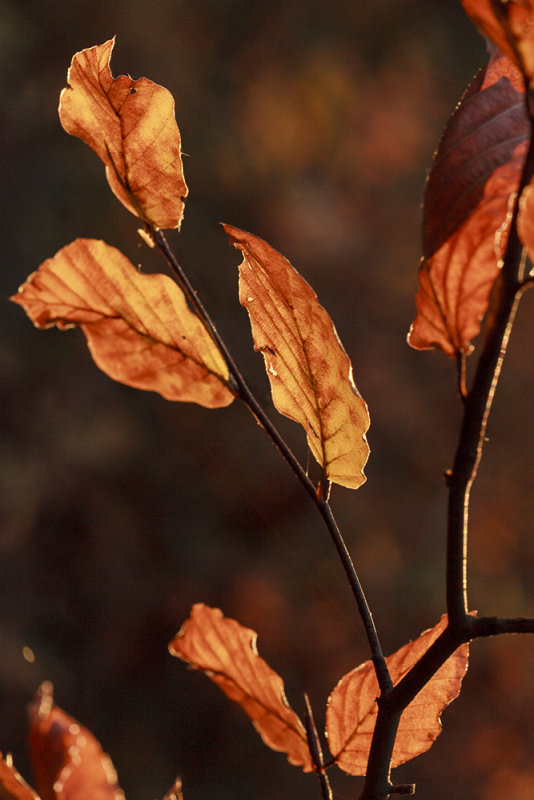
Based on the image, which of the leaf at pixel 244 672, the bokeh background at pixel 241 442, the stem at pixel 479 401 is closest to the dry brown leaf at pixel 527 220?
the stem at pixel 479 401

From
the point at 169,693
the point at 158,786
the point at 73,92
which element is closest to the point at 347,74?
the point at 169,693

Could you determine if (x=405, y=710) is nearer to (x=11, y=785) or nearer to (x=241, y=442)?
(x=11, y=785)

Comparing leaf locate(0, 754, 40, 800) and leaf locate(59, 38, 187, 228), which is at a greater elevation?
leaf locate(59, 38, 187, 228)

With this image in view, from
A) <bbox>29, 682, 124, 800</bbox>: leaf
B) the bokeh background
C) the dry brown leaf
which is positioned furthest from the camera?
the bokeh background

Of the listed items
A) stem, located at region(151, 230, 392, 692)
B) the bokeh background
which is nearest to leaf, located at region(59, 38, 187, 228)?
stem, located at region(151, 230, 392, 692)

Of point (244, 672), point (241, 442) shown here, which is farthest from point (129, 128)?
point (241, 442)

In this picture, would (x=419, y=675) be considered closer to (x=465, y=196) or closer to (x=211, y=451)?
(x=465, y=196)

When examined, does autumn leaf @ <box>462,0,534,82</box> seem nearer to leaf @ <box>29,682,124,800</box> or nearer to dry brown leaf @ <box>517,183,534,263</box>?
dry brown leaf @ <box>517,183,534,263</box>
